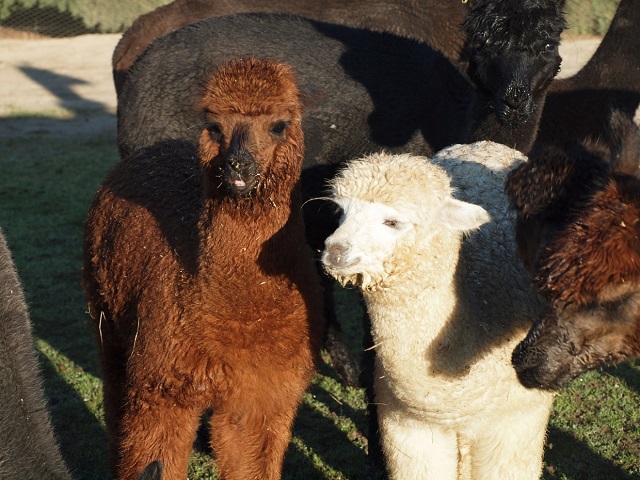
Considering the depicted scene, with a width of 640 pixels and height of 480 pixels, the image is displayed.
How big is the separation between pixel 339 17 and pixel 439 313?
5230mm

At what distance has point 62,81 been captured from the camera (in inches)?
731

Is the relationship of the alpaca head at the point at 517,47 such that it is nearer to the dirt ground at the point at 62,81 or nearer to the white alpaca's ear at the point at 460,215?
the white alpaca's ear at the point at 460,215

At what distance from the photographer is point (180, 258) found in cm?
394

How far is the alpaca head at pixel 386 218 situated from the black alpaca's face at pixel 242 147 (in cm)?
32

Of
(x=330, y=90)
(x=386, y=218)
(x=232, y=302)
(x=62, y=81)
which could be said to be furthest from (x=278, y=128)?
(x=62, y=81)

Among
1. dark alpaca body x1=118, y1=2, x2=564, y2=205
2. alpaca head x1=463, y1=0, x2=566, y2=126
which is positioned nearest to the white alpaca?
alpaca head x1=463, y1=0, x2=566, y2=126

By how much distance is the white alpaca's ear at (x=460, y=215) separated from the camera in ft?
11.4

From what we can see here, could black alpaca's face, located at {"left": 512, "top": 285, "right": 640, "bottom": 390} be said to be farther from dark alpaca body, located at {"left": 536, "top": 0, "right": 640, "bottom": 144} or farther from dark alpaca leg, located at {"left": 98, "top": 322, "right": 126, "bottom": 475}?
dark alpaca body, located at {"left": 536, "top": 0, "right": 640, "bottom": 144}

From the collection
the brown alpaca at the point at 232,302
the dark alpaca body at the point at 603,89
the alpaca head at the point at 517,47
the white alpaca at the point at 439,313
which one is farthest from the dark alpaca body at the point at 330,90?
the brown alpaca at the point at 232,302

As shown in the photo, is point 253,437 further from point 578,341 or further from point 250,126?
point 578,341

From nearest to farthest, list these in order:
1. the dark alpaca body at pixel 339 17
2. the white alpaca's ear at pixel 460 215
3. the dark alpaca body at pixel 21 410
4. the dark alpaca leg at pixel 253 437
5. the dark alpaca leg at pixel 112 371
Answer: the dark alpaca body at pixel 21 410 < the white alpaca's ear at pixel 460 215 < the dark alpaca leg at pixel 253 437 < the dark alpaca leg at pixel 112 371 < the dark alpaca body at pixel 339 17

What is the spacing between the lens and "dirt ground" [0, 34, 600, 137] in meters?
14.9

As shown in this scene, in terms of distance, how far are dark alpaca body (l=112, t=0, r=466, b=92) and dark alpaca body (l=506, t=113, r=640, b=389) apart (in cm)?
441

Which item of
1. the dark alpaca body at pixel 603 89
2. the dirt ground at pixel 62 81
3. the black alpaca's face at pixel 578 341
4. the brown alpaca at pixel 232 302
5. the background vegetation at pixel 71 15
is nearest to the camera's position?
the black alpaca's face at pixel 578 341
